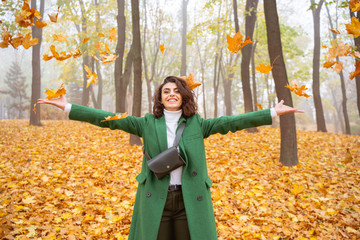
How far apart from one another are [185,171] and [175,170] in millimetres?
108

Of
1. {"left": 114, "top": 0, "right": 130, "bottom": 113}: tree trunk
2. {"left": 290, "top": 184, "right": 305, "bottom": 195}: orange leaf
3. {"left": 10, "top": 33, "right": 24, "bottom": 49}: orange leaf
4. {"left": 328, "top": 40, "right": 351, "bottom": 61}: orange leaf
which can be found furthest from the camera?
{"left": 114, "top": 0, "right": 130, "bottom": 113}: tree trunk

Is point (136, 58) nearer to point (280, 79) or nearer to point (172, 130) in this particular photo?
point (280, 79)

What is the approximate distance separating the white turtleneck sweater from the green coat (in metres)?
0.06

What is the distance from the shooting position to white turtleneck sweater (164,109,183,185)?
1979 mm

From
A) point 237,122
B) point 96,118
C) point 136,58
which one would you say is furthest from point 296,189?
Result: point 136,58

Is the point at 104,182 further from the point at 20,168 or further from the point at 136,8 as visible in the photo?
the point at 136,8

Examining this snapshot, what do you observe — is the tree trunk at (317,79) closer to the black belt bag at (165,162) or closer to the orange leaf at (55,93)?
the black belt bag at (165,162)

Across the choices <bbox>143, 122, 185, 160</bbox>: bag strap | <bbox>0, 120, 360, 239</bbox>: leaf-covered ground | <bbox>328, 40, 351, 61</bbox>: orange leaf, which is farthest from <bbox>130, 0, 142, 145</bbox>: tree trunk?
<bbox>328, 40, 351, 61</bbox>: orange leaf

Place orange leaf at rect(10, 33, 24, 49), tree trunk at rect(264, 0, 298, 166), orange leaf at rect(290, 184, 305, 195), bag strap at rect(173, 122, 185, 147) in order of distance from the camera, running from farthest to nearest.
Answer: tree trunk at rect(264, 0, 298, 166)
orange leaf at rect(290, 184, 305, 195)
orange leaf at rect(10, 33, 24, 49)
bag strap at rect(173, 122, 185, 147)

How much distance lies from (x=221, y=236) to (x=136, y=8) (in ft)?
22.5

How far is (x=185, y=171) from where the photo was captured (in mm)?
1935

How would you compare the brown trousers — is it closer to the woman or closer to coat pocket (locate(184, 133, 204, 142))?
the woman

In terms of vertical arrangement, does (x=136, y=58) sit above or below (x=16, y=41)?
above

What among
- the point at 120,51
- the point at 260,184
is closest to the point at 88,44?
the point at 120,51
